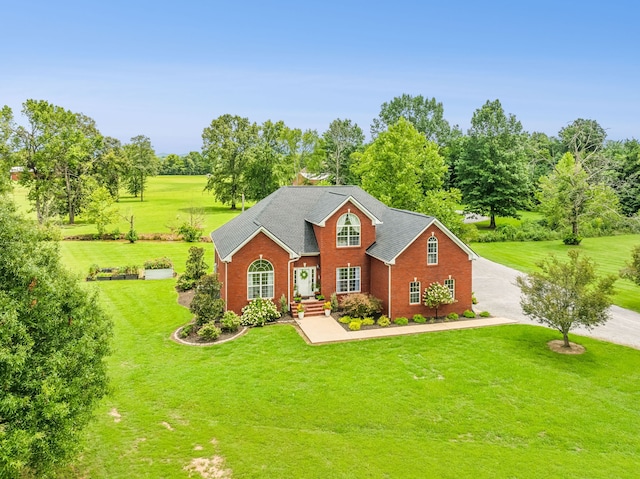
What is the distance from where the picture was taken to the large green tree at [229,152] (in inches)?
2766

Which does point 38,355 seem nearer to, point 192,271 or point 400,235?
point 400,235

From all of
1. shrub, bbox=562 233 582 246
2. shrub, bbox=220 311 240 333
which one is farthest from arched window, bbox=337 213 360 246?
shrub, bbox=562 233 582 246

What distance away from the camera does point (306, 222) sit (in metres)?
27.5

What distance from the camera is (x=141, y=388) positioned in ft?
52.4

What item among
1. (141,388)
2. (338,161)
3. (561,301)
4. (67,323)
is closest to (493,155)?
(338,161)

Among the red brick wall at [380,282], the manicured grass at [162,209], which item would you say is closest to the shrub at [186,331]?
the red brick wall at [380,282]

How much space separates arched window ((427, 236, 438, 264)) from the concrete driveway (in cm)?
519

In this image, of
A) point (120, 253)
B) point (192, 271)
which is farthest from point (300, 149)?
point (192, 271)

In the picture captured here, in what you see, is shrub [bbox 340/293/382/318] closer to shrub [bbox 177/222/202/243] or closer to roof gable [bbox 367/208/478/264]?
roof gable [bbox 367/208/478/264]

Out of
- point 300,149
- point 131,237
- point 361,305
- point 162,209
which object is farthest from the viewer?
point 300,149

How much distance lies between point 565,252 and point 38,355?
48587mm

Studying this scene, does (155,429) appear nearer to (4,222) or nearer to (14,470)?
(14,470)

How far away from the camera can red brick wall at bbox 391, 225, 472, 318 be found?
23500mm

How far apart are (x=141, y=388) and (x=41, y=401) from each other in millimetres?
7855
